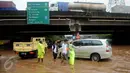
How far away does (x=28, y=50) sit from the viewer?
22125mm

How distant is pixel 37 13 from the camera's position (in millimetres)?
37281

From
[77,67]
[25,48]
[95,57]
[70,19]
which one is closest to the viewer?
[77,67]

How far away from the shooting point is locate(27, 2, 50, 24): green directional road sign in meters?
37.2

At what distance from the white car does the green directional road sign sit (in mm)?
16785

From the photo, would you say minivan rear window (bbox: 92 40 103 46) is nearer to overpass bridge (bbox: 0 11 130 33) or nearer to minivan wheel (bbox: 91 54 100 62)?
minivan wheel (bbox: 91 54 100 62)

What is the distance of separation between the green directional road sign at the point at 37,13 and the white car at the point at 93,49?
55.1 ft

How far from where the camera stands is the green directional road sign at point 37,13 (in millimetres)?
37156

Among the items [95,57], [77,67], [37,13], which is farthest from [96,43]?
[37,13]

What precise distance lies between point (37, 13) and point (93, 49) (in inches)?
734

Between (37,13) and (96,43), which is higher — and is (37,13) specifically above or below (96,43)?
above

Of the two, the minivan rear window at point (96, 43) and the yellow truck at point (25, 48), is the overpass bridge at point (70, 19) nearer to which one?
the yellow truck at point (25, 48)

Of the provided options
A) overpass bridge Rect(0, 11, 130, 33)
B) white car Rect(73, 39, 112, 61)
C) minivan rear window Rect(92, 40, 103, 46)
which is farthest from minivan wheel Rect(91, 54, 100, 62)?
overpass bridge Rect(0, 11, 130, 33)

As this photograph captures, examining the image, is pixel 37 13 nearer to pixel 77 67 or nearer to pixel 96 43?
pixel 96 43

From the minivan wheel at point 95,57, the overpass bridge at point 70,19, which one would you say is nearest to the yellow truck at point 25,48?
the minivan wheel at point 95,57
